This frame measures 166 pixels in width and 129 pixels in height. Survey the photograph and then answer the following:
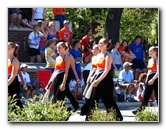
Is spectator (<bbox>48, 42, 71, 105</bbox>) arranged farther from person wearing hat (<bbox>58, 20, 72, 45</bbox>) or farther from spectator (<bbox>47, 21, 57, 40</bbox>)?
spectator (<bbox>47, 21, 57, 40</bbox>)

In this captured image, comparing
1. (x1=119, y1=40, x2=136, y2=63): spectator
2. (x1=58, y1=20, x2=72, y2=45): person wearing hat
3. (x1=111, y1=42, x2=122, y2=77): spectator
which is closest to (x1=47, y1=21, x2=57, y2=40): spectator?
(x1=58, y1=20, x2=72, y2=45): person wearing hat

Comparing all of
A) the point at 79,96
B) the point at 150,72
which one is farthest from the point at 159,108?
the point at 79,96

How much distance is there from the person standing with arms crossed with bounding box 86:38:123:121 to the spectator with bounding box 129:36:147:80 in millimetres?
4600

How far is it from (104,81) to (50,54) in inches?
172

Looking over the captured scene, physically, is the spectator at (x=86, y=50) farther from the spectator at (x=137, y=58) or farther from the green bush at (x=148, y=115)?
the green bush at (x=148, y=115)

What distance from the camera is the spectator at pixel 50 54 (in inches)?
585

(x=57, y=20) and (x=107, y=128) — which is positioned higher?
(x=57, y=20)

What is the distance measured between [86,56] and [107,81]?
4.86m

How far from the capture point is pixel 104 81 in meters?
10.9

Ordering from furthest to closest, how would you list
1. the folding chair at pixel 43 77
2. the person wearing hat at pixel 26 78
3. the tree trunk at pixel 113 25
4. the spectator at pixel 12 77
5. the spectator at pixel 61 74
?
the tree trunk at pixel 113 25, the folding chair at pixel 43 77, the person wearing hat at pixel 26 78, the spectator at pixel 61 74, the spectator at pixel 12 77

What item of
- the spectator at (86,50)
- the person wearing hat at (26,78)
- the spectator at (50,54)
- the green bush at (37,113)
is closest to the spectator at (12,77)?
the green bush at (37,113)

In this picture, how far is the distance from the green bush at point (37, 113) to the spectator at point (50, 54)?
179 inches
